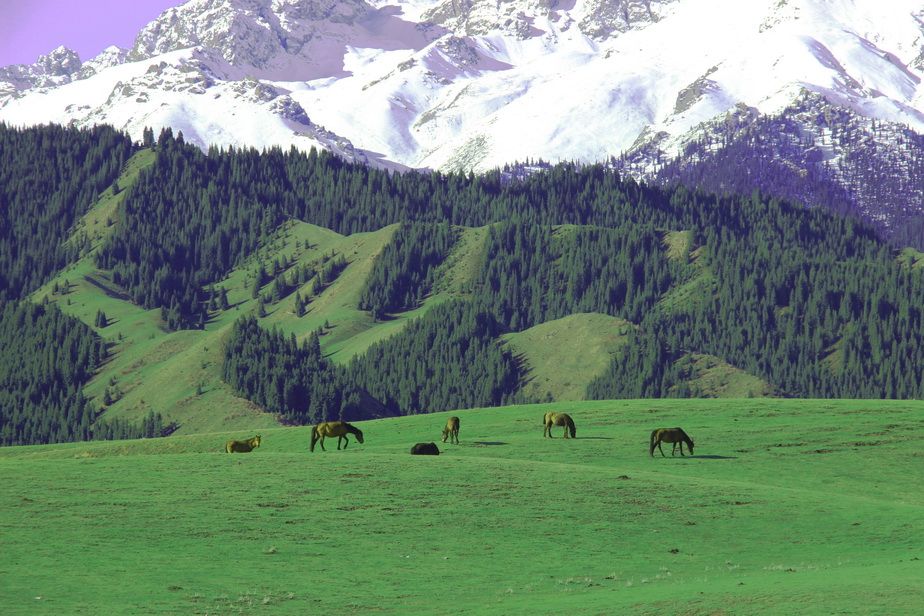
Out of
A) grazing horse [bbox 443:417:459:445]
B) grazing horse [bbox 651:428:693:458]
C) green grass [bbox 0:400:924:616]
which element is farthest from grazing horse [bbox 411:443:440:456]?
grazing horse [bbox 651:428:693:458]

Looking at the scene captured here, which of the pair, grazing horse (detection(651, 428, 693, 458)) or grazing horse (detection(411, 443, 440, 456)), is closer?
grazing horse (detection(411, 443, 440, 456))

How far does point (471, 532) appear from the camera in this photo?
5053 cm

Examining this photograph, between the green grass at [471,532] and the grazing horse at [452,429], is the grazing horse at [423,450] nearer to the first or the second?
the green grass at [471,532]

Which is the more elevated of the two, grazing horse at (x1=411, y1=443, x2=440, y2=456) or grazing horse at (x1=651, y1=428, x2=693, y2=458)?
grazing horse at (x1=651, y1=428, x2=693, y2=458)

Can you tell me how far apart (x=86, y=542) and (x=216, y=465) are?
16860mm

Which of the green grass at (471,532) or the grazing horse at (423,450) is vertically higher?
the grazing horse at (423,450)

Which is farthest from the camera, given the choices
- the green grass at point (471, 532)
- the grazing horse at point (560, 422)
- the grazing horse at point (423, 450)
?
the grazing horse at point (560, 422)

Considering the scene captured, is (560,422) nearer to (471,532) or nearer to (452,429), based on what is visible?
(452,429)

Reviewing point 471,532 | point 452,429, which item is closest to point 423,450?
point 452,429

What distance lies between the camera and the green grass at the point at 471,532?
38.7 m

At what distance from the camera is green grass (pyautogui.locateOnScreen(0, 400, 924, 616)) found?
38.7 meters

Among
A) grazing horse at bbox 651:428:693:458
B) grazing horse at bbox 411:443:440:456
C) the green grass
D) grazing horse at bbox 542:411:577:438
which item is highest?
grazing horse at bbox 542:411:577:438

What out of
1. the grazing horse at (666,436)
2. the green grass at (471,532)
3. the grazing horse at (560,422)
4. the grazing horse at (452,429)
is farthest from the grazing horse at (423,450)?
the grazing horse at (666,436)

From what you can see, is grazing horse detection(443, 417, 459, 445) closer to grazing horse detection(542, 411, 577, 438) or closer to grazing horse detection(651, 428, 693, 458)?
grazing horse detection(542, 411, 577, 438)
